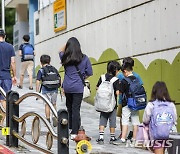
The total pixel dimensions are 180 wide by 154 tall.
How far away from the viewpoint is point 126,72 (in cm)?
877

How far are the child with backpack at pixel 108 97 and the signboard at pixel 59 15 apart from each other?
23.2ft

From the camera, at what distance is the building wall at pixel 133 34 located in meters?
9.96

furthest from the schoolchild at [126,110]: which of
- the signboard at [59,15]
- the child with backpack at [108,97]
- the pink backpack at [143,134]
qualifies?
the signboard at [59,15]

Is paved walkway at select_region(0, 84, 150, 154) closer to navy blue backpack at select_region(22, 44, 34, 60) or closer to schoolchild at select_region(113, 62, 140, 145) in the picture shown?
schoolchild at select_region(113, 62, 140, 145)

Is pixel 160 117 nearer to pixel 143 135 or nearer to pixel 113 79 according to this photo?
pixel 143 135

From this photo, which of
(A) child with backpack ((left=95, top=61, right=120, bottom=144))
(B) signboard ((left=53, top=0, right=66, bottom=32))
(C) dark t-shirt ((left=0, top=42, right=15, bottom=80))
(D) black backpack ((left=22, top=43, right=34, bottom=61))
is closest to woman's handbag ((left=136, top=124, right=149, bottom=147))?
(A) child with backpack ((left=95, top=61, right=120, bottom=144))

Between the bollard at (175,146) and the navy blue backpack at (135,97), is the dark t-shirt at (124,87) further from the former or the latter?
the bollard at (175,146)

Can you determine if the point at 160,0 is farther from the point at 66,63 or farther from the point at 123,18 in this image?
the point at 66,63

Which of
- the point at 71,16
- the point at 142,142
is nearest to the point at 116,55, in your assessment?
the point at 71,16

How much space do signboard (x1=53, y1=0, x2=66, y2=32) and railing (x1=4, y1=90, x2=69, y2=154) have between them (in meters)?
8.29

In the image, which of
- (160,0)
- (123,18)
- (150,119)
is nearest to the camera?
(150,119)

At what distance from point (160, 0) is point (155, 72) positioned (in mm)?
1507

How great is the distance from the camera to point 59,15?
1628 cm

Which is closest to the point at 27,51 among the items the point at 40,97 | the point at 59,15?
the point at 59,15
